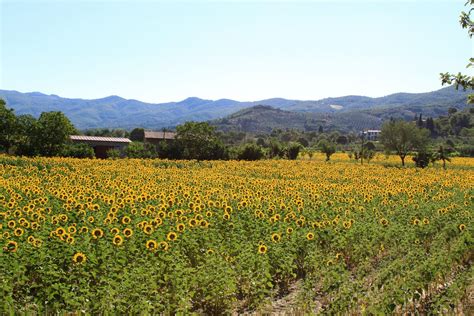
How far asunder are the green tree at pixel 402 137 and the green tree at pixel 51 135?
37.6 m

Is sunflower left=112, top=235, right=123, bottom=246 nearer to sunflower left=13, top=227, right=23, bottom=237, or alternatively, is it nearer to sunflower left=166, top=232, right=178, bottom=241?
sunflower left=166, top=232, right=178, bottom=241

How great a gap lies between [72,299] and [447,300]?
4795mm

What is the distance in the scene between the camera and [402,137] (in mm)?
57031

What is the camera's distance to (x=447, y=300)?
6043 millimetres

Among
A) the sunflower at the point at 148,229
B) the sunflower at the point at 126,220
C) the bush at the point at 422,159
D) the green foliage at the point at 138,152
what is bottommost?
the bush at the point at 422,159

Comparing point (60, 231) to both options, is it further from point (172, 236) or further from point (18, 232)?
point (172, 236)

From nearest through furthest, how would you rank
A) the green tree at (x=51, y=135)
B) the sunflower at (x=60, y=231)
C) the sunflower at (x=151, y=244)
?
1. the sunflower at (x=151, y=244)
2. the sunflower at (x=60, y=231)
3. the green tree at (x=51, y=135)

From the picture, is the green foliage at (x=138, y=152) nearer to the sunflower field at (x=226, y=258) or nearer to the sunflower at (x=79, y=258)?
the sunflower field at (x=226, y=258)

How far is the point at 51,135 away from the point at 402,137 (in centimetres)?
4006

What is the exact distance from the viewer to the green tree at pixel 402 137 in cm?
5669

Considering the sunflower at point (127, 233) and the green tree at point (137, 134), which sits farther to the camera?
the green tree at point (137, 134)

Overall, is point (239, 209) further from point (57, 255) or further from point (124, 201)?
point (57, 255)

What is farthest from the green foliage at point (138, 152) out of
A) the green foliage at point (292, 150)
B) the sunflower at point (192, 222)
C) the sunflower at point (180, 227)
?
the sunflower at point (180, 227)

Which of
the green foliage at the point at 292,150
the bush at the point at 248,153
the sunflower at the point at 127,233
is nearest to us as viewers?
the sunflower at the point at 127,233
